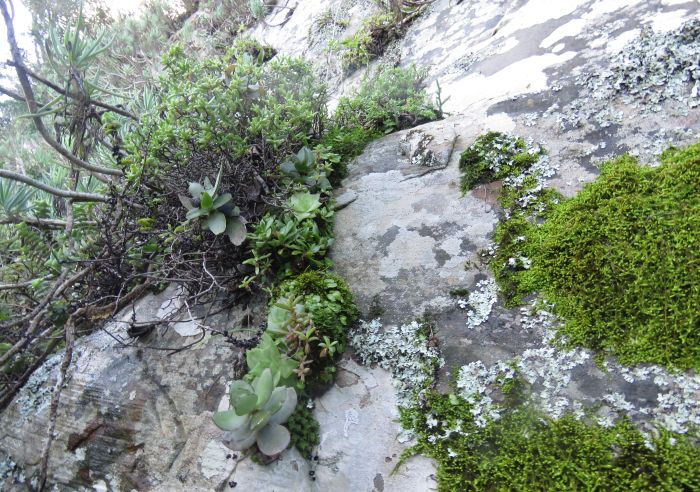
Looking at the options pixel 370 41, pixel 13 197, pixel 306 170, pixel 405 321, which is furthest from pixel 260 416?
pixel 370 41

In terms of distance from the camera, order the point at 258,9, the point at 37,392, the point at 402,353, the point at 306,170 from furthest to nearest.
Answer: the point at 258,9 < the point at 306,170 < the point at 37,392 < the point at 402,353

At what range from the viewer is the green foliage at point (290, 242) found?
2.54 m

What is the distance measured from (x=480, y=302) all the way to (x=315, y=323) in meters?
0.83

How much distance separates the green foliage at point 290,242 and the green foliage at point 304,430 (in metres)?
0.77

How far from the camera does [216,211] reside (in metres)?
2.57

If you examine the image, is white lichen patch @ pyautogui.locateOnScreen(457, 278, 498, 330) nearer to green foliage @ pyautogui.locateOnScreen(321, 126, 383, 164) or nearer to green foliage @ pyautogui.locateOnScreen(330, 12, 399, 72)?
green foliage @ pyautogui.locateOnScreen(321, 126, 383, 164)

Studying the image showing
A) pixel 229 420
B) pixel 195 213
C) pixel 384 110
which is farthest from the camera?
pixel 384 110

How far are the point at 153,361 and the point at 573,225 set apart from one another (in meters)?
2.38

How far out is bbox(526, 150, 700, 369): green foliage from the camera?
171 centimetres

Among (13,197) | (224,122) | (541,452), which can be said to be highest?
(13,197)

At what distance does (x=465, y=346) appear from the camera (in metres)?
2.09

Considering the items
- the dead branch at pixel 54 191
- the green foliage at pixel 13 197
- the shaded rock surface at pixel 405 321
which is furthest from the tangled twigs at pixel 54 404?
the green foliage at pixel 13 197

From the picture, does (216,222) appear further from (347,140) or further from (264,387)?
(347,140)

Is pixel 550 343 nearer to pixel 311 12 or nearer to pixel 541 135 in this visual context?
pixel 541 135
